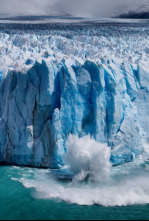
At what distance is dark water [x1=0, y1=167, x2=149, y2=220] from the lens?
587 centimetres

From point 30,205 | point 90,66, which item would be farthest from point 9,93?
point 30,205

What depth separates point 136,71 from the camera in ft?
31.3

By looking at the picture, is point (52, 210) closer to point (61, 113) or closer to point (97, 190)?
point (97, 190)

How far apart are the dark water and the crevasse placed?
67.1 inches

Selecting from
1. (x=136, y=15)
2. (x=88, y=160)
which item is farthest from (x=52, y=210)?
(x=136, y=15)

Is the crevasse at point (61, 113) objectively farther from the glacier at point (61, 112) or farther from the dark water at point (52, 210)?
the dark water at point (52, 210)

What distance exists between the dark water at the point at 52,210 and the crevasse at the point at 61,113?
1703mm

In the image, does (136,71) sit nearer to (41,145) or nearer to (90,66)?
(90,66)

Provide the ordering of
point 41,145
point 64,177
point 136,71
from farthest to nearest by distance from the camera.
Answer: point 136,71 < point 41,145 < point 64,177

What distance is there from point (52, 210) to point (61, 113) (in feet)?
9.33

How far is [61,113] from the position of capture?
8156 mm

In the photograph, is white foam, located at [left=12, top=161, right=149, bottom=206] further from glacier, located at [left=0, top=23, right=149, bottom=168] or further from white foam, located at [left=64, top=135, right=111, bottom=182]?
glacier, located at [left=0, top=23, right=149, bottom=168]

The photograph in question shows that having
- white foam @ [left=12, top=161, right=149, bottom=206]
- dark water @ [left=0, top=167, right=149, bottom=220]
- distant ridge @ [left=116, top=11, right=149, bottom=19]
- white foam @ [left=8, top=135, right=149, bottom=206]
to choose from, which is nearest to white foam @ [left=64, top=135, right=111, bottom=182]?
white foam @ [left=8, top=135, right=149, bottom=206]

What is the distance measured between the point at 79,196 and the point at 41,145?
6.92 feet
